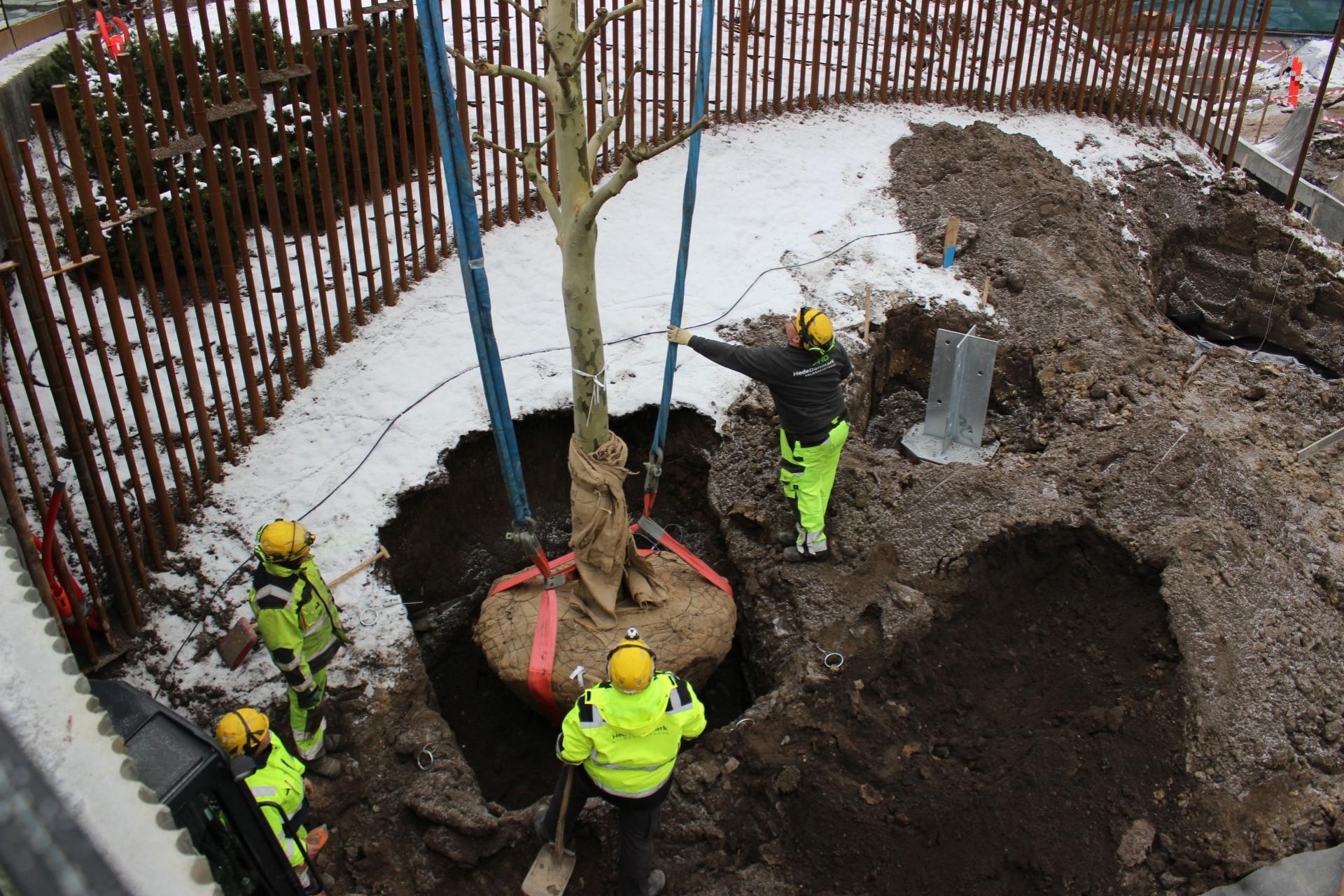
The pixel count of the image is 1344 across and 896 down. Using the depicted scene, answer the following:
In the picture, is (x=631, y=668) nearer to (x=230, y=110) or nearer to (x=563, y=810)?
(x=563, y=810)

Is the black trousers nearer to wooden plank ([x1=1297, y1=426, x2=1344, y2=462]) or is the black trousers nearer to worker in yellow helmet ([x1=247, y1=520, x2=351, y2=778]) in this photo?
worker in yellow helmet ([x1=247, y1=520, x2=351, y2=778])

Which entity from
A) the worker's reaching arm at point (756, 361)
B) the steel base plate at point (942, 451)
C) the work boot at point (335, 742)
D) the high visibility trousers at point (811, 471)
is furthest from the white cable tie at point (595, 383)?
the steel base plate at point (942, 451)

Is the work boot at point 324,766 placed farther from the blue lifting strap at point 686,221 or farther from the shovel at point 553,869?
the blue lifting strap at point 686,221

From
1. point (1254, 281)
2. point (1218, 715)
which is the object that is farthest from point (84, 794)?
point (1254, 281)

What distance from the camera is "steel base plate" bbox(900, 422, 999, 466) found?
22.4 feet

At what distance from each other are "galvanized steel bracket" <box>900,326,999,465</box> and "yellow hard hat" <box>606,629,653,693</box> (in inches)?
132

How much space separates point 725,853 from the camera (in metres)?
4.54

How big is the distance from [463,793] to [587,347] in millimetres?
2136

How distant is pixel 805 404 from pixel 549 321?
2142 mm

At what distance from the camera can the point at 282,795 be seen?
12.1ft

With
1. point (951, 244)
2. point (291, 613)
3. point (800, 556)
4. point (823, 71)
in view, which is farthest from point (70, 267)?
point (823, 71)

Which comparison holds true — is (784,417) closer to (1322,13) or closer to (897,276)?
(897,276)

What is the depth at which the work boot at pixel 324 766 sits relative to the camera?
4547 mm

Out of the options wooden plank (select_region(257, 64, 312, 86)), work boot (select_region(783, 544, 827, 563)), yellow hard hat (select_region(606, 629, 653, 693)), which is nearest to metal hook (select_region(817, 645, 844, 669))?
work boot (select_region(783, 544, 827, 563))
